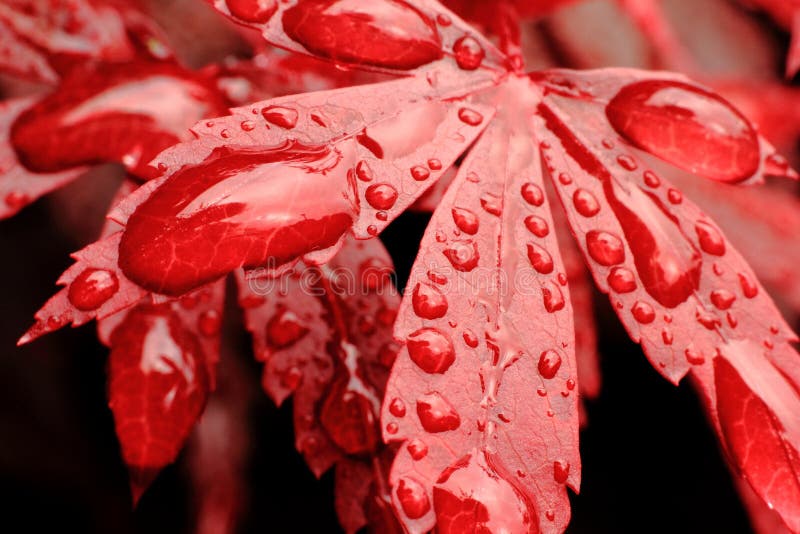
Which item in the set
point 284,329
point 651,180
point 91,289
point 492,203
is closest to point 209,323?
point 284,329

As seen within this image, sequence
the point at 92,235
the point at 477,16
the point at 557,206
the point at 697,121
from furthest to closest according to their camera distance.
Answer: the point at 92,235, the point at 557,206, the point at 477,16, the point at 697,121

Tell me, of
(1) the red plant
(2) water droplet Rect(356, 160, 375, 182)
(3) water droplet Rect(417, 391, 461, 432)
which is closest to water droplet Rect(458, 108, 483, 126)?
(1) the red plant

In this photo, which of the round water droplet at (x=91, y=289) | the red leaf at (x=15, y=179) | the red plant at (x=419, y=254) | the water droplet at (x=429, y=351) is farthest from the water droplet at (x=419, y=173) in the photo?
the red leaf at (x=15, y=179)

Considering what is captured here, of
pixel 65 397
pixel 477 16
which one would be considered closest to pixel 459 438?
pixel 477 16

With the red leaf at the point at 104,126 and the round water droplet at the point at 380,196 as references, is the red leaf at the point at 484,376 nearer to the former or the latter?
the round water droplet at the point at 380,196

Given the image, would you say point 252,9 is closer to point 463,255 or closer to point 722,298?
point 463,255

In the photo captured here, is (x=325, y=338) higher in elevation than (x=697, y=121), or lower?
lower

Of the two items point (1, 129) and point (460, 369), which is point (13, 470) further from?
point (460, 369)
